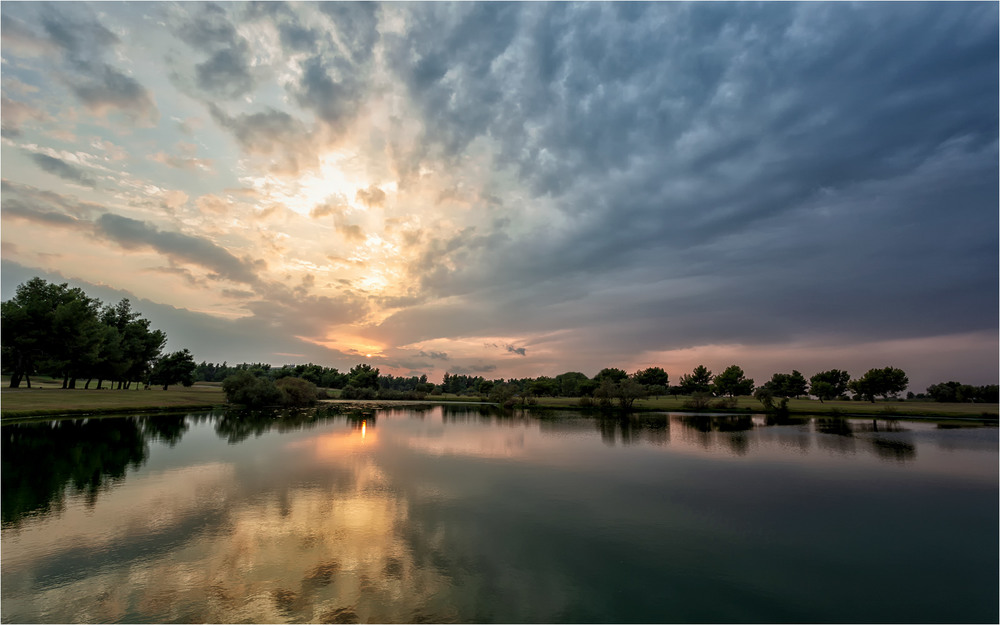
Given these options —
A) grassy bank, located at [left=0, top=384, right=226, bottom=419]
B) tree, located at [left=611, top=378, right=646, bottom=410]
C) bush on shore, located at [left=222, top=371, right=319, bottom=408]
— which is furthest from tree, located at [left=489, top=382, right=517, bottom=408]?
grassy bank, located at [left=0, top=384, right=226, bottom=419]

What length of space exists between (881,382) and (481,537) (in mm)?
158490

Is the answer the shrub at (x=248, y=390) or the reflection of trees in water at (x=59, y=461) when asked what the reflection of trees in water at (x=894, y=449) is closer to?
the reflection of trees in water at (x=59, y=461)

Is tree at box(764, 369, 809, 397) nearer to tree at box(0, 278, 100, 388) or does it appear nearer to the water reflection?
the water reflection

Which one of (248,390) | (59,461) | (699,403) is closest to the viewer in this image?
(59,461)

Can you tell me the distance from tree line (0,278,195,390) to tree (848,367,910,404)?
197559 millimetres

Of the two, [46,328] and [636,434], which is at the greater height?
[46,328]

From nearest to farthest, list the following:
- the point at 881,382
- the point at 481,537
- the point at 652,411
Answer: the point at 481,537
the point at 652,411
the point at 881,382

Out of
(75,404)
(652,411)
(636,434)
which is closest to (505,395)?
(652,411)

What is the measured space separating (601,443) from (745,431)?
2861cm

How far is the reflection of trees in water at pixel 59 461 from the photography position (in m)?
19.0

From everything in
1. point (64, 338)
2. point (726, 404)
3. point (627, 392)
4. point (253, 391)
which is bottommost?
point (726, 404)

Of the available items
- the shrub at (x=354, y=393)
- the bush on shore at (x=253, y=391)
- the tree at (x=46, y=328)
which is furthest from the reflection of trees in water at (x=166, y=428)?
the shrub at (x=354, y=393)

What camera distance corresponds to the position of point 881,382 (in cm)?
11806

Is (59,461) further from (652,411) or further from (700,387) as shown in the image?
(700,387)
